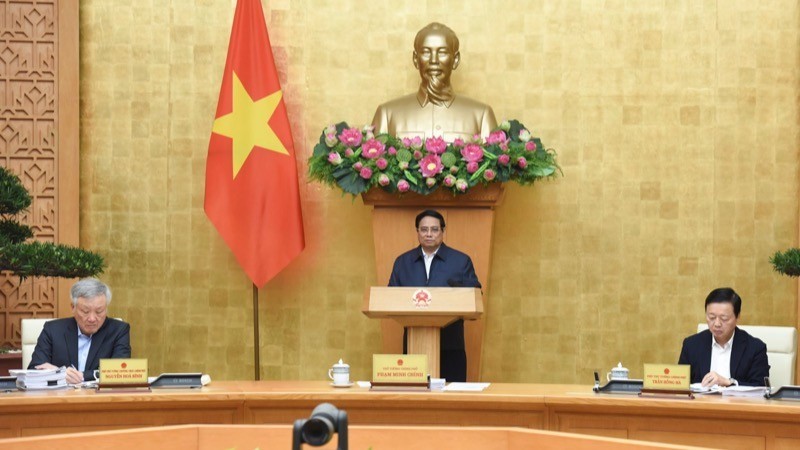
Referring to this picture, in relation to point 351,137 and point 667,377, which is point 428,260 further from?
point 667,377

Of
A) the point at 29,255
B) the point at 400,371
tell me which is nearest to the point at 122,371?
the point at 400,371

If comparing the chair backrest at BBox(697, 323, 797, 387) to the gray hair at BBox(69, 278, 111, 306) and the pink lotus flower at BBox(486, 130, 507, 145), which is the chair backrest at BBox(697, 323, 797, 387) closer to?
the pink lotus flower at BBox(486, 130, 507, 145)

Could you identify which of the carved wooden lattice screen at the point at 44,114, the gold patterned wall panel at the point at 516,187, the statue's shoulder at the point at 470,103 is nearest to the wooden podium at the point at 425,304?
the statue's shoulder at the point at 470,103

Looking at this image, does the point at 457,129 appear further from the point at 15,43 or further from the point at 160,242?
the point at 15,43

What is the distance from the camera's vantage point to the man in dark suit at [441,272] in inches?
233

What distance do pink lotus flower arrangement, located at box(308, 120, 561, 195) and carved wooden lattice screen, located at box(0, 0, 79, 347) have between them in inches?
73.8

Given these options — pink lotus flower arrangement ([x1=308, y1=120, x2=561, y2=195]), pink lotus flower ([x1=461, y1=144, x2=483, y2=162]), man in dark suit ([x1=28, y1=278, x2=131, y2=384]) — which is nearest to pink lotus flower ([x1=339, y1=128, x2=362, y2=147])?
pink lotus flower arrangement ([x1=308, y1=120, x2=561, y2=195])

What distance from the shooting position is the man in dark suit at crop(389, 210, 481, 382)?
591cm

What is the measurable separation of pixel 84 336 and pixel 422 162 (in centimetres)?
206

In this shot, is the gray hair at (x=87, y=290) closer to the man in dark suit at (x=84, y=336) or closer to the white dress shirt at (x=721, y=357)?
the man in dark suit at (x=84, y=336)

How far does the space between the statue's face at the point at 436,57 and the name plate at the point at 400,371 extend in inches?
103

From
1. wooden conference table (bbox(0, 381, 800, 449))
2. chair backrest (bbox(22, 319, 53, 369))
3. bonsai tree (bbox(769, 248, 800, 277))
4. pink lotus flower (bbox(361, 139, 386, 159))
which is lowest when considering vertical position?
wooden conference table (bbox(0, 381, 800, 449))

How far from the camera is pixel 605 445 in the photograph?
260 centimetres

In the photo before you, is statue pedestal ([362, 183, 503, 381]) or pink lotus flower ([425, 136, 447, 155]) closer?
pink lotus flower ([425, 136, 447, 155])
